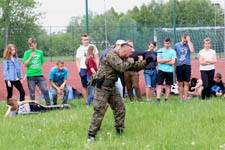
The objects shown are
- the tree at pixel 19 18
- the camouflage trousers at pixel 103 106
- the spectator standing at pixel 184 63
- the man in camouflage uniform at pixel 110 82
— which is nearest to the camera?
the man in camouflage uniform at pixel 110 82

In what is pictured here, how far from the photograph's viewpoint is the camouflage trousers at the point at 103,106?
6.07 meters

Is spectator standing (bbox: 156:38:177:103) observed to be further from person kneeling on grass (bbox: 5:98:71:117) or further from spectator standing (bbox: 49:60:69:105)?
person kneeling on grass (bbox: 5:98:71:117)

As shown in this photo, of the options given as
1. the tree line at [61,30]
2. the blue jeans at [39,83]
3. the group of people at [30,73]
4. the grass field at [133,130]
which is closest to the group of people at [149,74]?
the grass field at [133,130]

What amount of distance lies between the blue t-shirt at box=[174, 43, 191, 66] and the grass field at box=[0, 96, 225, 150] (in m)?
1.75

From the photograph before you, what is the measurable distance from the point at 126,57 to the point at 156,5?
1652 inches

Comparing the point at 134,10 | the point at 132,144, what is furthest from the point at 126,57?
the point at 134,10

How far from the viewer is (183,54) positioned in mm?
10094

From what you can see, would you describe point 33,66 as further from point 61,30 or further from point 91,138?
point 61,30

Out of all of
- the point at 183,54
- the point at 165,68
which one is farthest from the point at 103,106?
the point at 183,54

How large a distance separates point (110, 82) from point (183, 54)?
180 inches

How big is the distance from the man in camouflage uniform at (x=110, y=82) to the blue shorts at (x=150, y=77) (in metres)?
4.07

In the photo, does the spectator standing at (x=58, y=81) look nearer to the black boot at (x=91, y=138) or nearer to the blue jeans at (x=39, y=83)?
the blue jeans at (x=39, y=83)

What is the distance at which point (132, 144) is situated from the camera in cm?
562

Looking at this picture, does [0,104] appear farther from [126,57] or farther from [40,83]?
[126,57]
